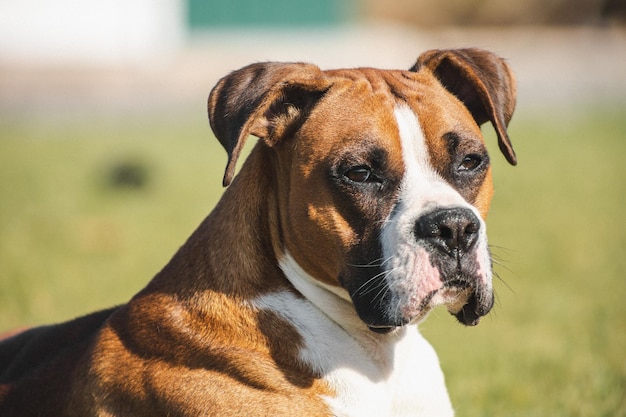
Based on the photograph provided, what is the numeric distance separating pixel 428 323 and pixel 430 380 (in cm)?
382

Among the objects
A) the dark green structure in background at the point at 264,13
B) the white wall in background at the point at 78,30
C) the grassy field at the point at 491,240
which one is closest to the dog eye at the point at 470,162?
the grassy field at the point at 491,240

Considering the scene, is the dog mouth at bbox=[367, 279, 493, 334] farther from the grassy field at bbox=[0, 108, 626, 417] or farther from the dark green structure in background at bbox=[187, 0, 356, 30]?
the dark green structure in background at bbox=[187, 0, 356, 30]

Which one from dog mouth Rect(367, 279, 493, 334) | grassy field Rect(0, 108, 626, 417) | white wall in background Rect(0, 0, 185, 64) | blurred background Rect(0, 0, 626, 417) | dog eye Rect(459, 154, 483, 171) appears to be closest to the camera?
dog mouth Rect(367, 279, 493, 334)

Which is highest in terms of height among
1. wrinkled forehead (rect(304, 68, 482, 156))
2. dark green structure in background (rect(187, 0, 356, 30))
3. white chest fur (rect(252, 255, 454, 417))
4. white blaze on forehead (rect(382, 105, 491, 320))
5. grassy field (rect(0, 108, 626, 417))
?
wrinkled forehead (rect(304, 68, 482, 156))

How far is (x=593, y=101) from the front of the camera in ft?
82.1

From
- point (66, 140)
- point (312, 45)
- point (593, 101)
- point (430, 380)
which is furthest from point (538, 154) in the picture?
point (430, 380)

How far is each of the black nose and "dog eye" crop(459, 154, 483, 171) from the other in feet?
1.43

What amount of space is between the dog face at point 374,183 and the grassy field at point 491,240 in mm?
1613

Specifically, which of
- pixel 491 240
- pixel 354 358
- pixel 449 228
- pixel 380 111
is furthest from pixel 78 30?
pixel 449 228

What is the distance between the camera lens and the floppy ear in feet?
14.9

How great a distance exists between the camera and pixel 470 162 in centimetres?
427

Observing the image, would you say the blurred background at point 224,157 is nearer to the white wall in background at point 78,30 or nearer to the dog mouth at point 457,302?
the white wall in background at point 78,30

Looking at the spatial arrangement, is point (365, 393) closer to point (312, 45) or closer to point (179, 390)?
point (179, 390)

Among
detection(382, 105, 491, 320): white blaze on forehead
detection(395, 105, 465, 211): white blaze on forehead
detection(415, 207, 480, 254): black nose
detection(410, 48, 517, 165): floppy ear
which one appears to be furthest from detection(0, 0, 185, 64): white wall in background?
detection(415, 207, 480, 254): black nose
